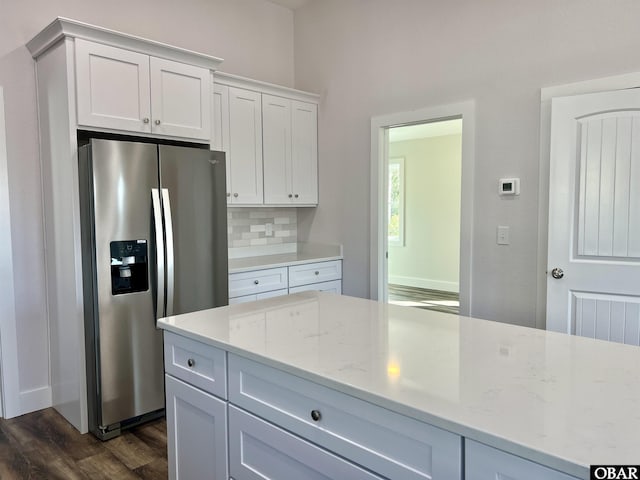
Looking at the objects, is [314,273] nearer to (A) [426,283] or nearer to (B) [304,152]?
(B) [304,152]

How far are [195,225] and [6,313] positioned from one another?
130 cm

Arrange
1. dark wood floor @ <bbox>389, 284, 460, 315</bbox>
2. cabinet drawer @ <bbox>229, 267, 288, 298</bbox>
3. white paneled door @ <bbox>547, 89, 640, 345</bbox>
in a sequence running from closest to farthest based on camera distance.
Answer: white paneled door @ <bbox>547, 89, 640, 345</bbox> < cabinet drawer @ <bbox>229, 267, 288, 298</bbox> < dark wood floor @ <bbox>389, 284, 460, 315</bbox>

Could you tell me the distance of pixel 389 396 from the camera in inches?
40.9

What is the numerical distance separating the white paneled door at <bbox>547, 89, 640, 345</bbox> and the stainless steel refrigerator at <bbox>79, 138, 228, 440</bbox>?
2.16 m

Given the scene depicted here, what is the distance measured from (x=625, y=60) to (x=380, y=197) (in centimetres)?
183

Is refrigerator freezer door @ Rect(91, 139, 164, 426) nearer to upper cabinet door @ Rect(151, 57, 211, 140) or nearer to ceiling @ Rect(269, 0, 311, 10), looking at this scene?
upper cabinet door @ Rect(151, 57, 211, 140)

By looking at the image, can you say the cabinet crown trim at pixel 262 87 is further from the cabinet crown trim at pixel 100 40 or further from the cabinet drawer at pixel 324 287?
the cabinet drawer at pixel 324 287

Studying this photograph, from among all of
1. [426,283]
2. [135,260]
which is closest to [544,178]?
[135,260]

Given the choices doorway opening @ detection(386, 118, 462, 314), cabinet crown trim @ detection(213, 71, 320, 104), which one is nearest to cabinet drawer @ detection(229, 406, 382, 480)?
cabinet crown trim @ detection(213, 71, 320, 104)

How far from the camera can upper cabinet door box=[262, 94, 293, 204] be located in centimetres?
385

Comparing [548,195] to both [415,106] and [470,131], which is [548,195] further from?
[415,106]

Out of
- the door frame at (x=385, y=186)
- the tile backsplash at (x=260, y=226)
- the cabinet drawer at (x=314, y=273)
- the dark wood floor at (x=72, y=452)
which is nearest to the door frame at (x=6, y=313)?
the dark wood floor at (x=72, y=452)

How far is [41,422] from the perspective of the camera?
2836 millimetres

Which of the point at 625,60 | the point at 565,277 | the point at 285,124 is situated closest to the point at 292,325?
the point at 565,277
